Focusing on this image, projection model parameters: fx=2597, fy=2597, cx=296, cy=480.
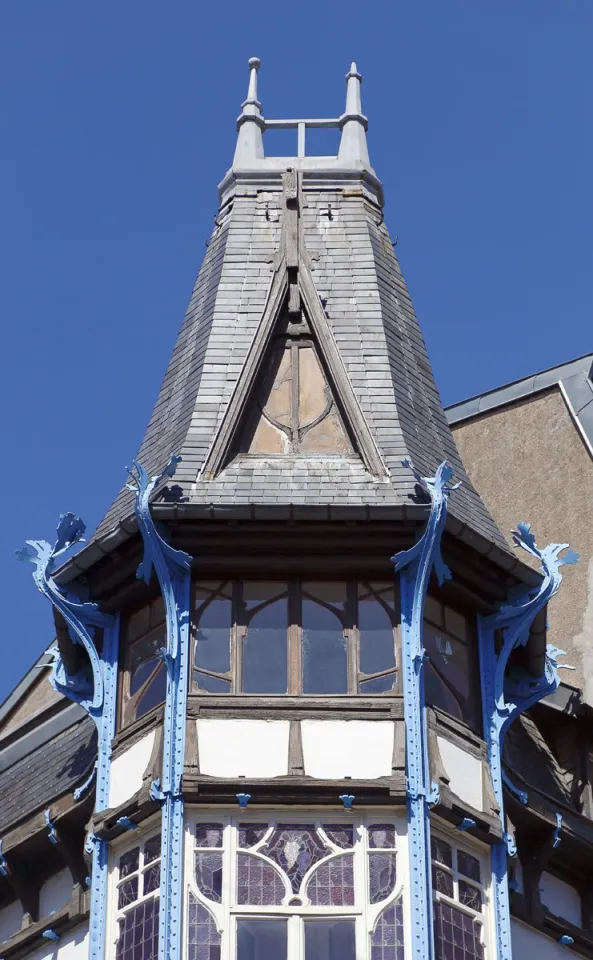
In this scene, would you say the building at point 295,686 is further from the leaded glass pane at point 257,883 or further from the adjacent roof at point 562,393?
the adjacent roof at point 562,393

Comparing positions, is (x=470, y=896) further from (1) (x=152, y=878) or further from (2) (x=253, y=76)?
(2) (x=253, y=76)

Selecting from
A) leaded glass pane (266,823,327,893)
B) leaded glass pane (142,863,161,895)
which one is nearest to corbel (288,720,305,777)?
leaded glass pane (266,823,327,893)

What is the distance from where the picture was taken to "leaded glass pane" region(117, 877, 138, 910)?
2764 cm

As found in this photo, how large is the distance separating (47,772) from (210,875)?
586cm

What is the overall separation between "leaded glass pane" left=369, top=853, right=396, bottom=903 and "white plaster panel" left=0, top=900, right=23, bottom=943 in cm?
550

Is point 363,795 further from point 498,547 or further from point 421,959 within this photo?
point 498,547

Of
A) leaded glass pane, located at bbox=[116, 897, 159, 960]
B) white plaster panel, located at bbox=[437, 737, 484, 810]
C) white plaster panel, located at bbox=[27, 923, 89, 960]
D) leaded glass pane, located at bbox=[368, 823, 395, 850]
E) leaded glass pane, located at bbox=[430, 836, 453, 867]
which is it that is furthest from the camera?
white plaster panel, located at bbox=[27, 923, 89, 960]

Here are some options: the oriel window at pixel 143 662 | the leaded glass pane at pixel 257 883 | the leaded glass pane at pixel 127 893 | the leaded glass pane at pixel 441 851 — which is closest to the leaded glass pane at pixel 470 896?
the leaded glass pane at pixel 441 851

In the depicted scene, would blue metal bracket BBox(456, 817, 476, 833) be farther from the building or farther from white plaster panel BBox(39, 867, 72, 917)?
white plaster panel BBox(39, 867, 72, 917)

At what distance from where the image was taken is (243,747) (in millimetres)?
27875

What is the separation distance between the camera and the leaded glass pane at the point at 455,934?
88.6ft

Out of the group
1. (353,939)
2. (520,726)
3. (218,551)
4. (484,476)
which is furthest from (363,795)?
(484,476)

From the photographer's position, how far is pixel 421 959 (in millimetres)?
26359

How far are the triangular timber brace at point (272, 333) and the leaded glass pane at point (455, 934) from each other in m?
5.21
